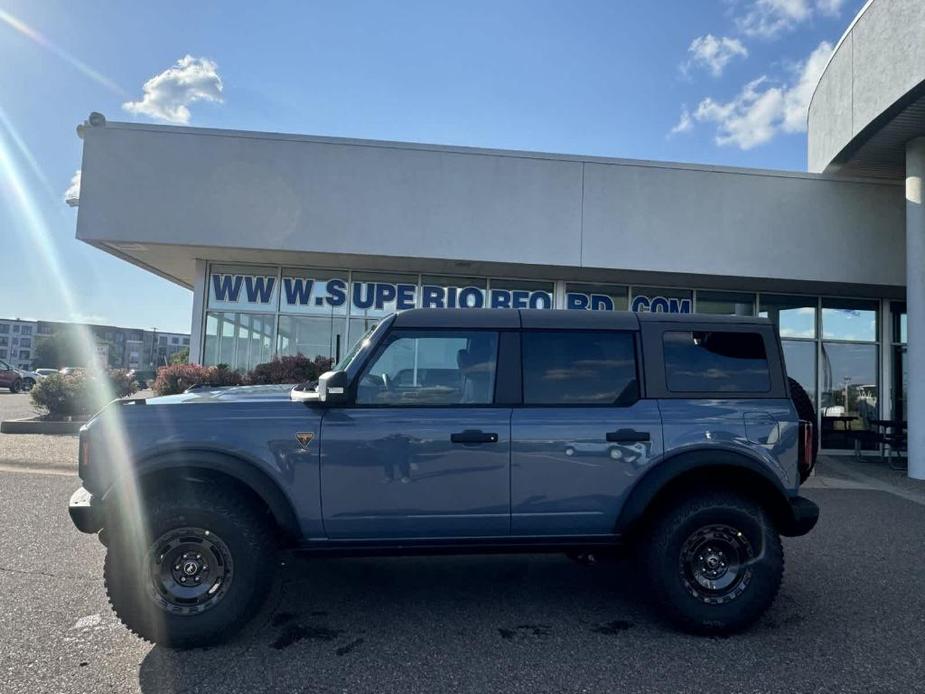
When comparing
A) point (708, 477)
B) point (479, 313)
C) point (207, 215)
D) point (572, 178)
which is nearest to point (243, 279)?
point (207, 215)

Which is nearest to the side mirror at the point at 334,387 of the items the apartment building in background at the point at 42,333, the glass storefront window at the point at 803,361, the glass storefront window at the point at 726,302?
the glass storefront window at the point at 726,302

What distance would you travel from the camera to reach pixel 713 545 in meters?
3.73

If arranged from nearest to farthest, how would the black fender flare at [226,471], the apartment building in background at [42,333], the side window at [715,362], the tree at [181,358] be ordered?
the black fender flare at [226,471]
the side window at [715,362]
the tree at [181,358]
the apartment building in background at [42,333]

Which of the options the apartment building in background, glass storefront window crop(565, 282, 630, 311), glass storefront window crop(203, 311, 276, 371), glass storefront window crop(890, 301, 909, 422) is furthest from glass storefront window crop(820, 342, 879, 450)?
the apartment building in background

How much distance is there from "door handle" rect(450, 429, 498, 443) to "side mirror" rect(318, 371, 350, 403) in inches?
27.0

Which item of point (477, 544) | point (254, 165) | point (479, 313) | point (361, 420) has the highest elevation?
point (254, 165)

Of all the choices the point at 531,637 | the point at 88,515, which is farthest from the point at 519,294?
the point at 88,515

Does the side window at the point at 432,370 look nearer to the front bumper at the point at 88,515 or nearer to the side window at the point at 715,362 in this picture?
the side window at the point at 715,362

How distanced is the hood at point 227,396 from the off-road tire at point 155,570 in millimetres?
561

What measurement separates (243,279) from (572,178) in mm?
6622

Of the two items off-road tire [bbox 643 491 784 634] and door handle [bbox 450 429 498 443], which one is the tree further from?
off-road tire [bbox 643 491 784 634]

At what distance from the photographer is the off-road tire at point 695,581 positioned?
11.8 ft

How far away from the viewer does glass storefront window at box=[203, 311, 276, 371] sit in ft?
39.1

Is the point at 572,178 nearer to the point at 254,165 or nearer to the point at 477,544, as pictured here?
the point at 254,165
